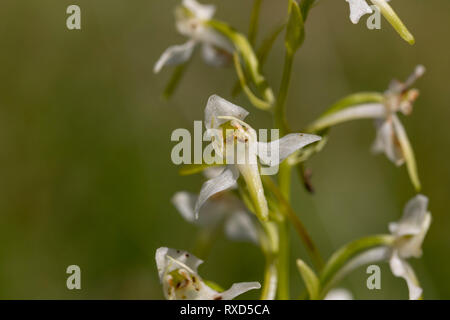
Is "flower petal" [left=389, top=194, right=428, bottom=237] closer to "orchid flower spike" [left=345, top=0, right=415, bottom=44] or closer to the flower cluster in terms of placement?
the flower cluster

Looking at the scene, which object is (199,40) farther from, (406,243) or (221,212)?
(406,243)

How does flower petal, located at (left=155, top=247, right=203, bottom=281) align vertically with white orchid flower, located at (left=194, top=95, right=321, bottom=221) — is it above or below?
below

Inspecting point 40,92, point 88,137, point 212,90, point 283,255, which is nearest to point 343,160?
point 212,90

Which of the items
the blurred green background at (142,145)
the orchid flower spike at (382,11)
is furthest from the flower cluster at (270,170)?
the blurred green background at (142,145)

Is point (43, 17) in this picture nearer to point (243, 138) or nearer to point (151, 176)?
point (151, 176)

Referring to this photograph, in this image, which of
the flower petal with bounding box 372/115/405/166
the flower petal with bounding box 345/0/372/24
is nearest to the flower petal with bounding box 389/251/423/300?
the flower petal with bounding box 372/115/405/166

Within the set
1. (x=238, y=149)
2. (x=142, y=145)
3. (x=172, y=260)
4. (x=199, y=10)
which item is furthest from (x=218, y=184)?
(x=142, y=145)

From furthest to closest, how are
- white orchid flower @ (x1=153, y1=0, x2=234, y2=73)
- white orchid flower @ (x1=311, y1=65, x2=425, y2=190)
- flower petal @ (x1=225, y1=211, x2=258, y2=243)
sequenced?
flower petal @ (x1=225, y1=211, x2=258, y2=243), white orchid flower @ (x1=153, y1=0, x2=234, y2=73), white orchid flower @ (x1=311, y1=65, x2=425, y2=190)

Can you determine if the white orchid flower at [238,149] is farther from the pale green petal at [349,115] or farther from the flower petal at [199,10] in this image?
the flower petal at [199,10]
